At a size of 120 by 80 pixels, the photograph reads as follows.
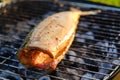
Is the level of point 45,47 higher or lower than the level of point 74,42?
lower

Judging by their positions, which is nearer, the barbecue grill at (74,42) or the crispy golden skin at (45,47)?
the crispy golden skin at (45,47)

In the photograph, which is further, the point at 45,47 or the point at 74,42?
the point at 74,42

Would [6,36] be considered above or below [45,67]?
above

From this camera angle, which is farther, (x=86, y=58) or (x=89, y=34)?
(x=89, y=34)

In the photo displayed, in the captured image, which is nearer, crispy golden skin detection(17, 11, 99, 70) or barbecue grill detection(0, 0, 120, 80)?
crispy golden skin detection(17, 11, 99, 70)

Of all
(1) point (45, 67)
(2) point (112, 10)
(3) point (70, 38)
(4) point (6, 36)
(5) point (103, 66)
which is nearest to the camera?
(1) point (45, 67)

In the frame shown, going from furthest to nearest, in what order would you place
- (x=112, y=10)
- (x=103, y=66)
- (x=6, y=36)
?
(x=112, y=10)
(x=6, y=36)
(x=103, y=66)

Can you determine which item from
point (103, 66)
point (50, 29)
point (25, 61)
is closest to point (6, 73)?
point (25, 61)

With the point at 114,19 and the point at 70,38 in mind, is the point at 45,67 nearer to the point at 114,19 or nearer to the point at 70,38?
the point at 70,38
